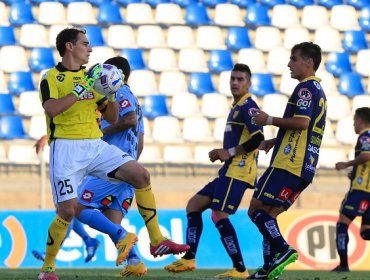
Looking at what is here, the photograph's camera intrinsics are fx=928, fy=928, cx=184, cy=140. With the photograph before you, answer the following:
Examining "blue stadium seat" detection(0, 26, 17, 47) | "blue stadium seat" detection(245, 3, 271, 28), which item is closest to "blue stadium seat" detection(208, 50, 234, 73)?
"blue stadium seat" detection(245, 3, 271, 28)

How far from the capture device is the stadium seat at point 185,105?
17.6m

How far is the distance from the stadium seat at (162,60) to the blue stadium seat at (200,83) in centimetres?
45

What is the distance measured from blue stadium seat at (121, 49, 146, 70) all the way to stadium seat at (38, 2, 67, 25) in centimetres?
150

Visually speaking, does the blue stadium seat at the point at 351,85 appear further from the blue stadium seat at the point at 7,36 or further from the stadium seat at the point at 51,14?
the blue stadium seat at the point at 7,36

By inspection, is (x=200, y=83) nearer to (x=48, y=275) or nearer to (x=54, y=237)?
(x=54, y=237)

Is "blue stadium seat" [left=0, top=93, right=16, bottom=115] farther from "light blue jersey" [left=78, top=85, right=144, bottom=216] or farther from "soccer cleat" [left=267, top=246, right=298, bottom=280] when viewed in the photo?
"soccer cleat" [left=267, top=246, right=298, bottom=280]

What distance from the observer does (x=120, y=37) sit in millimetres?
18812

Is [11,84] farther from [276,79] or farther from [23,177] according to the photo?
[276,79]

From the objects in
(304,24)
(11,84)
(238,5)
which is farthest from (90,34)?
(304,24)

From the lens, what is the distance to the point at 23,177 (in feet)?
50.1

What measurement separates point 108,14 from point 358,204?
8.84 metres

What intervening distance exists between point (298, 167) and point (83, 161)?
5.82 feet

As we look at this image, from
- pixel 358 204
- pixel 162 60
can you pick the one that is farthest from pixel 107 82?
pixel 162 60

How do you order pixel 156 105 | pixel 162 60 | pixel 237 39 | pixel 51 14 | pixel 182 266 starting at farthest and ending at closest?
pixel 237 39 < pixel 51 14 < pixel 162 60 < pixel 156 105 < pixel 182 266
